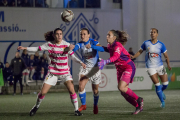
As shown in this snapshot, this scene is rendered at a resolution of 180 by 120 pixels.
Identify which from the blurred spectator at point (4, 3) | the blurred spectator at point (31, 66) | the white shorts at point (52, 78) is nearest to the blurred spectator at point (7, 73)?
the blurred spectator at point (31, 66)

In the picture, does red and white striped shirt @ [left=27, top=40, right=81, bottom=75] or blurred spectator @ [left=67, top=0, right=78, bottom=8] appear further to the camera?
blurred spectator @ [left=67, top=0, right=78, bottom=8]

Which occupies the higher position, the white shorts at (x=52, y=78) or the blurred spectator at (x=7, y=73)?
the white shorts at (x=52, y=78)

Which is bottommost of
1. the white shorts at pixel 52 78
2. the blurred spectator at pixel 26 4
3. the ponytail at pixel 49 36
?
the white shorts at pixel 52 78

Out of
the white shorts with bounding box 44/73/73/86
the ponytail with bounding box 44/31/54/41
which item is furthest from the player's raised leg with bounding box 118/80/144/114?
the ponytail with bounding box 44/31/54/41

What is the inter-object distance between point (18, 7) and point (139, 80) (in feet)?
27.8

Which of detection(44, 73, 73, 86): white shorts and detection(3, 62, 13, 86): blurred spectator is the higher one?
detection(44, 73, 73, 86): white shorts

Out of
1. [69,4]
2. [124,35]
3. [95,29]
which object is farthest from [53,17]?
[124,35]

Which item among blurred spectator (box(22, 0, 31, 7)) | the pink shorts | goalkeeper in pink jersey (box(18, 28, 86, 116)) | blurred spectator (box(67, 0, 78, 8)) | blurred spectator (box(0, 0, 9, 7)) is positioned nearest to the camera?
goalkeeper in pink jersey (box(18, 28, 86, 116))

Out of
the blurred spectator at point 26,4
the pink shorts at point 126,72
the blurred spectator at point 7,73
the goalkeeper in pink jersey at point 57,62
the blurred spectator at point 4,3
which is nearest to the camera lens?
the goalkeeper in pink jersey at point 57,62

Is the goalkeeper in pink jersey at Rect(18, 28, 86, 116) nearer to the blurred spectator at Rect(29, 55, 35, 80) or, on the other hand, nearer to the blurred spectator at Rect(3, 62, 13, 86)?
the blurred spectator at Rect(3, 62, 13, 86)

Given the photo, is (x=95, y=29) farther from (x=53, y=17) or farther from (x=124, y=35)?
(x=124, y=35)

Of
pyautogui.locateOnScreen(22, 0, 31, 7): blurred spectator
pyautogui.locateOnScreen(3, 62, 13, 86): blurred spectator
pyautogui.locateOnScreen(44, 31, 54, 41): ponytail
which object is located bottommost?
pyautogui.locateOnScreen(3, 62, 13, 86): blurred spectator

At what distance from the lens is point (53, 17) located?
18.6 m

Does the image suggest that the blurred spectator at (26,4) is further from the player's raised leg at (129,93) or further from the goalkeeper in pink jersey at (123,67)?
the player's raised leg at (129,93)
